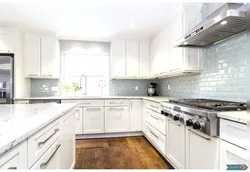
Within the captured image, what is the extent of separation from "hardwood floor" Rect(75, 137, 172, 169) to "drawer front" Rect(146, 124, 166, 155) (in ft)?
0.53

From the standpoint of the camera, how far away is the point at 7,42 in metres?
3.09

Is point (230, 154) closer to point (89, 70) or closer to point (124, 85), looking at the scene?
point (124, 85)

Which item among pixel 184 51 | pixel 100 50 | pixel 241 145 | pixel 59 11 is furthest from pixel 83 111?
pixel 241 145

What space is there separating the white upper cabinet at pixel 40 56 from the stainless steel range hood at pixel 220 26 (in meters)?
2.80

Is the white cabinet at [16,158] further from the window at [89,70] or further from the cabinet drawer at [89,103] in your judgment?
the window at [89,70]

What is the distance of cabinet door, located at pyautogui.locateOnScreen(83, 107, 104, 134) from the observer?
3342 millimetres

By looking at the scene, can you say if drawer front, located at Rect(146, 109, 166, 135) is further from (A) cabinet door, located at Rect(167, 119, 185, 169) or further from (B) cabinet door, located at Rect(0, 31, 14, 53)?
(B) cabinet door, located at Rect(0, 31, 14, 53)

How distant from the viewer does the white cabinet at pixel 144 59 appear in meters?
3.90

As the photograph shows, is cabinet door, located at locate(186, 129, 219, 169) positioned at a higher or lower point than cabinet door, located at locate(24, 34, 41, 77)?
lower

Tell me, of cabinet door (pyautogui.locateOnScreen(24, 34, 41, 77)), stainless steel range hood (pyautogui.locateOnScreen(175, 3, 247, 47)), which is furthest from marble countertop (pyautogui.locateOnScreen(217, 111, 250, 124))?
cabinet door (pyautogui.locateOnScreen(24, 34, 41, 77))

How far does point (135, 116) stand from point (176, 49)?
1.75 meters

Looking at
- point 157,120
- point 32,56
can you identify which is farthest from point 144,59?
point 32,56

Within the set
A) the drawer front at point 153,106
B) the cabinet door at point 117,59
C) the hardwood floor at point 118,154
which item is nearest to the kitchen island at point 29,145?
the hardwood floor at point 118,154

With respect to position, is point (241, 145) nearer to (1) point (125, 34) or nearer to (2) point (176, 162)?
(2) point (176, 162)
